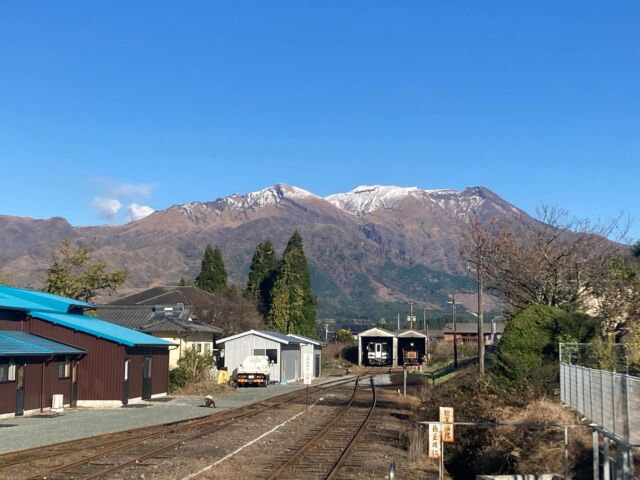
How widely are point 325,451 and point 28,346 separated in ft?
51.6

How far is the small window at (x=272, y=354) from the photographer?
61375 millimetres

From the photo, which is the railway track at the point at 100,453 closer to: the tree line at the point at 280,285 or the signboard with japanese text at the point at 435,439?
the signboard with japanese text at the point at 435,439

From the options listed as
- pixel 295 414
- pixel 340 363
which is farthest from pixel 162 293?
pixel 295 414

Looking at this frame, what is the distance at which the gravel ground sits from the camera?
23.6 m

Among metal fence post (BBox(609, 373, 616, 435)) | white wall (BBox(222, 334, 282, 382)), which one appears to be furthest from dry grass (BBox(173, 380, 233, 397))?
metal fence post (BBox(609, 373, 616, 435))

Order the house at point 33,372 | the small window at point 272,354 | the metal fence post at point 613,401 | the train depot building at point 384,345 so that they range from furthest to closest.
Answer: the train depot building at point 384,345 < the small window at point 272,354 < the house at point 33,372 < the metal fence post at point 613,401

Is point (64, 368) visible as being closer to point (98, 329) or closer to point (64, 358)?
point (64, 358)

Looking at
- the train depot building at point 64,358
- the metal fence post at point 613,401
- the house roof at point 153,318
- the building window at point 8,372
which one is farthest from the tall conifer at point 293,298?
the metal fence post at point 613,401

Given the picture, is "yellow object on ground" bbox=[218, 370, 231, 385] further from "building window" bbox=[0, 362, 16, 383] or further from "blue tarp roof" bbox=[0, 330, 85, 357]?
"building window" bbox=[0, 362, 16, 383]

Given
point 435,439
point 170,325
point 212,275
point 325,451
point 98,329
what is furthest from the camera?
point 212,275

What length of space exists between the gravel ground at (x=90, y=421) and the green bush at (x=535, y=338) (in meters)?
12.6

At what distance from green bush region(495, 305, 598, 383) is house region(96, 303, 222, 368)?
2429 cm

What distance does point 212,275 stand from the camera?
103m

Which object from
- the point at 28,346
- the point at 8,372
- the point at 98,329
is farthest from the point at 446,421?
the point at 98,329
